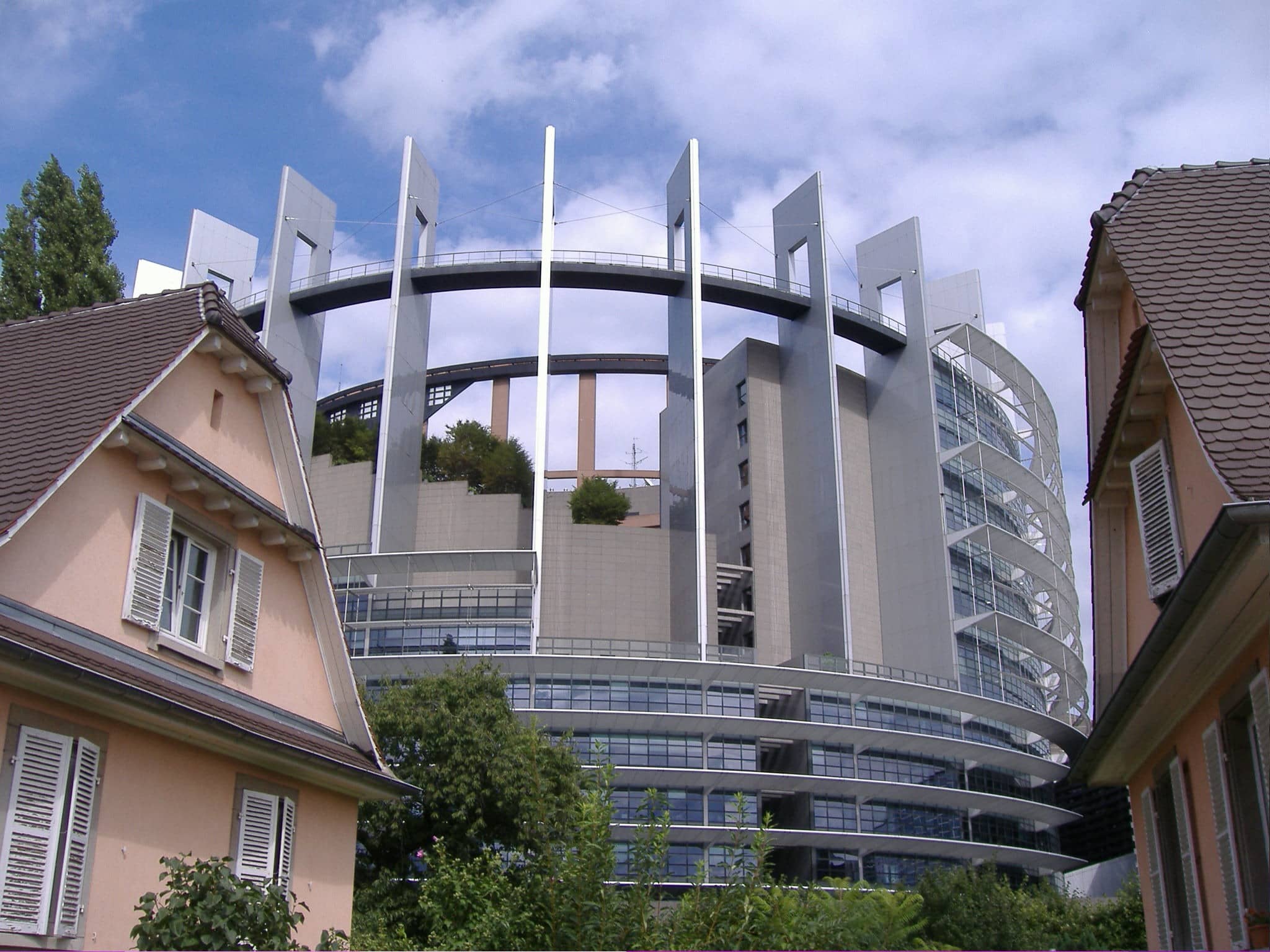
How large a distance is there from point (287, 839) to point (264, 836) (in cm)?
44

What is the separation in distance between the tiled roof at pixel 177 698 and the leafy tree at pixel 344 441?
61607 millimetres

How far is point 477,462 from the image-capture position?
79.1 m

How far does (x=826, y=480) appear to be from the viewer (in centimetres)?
6556

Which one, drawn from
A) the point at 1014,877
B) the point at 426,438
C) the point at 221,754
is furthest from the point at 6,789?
the point at 426,438

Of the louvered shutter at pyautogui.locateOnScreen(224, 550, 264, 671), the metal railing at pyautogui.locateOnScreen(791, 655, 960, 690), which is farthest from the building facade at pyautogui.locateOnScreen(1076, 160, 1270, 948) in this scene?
the metal railing at pyautogui.locateOnScreen(791, 655, 960, 690)

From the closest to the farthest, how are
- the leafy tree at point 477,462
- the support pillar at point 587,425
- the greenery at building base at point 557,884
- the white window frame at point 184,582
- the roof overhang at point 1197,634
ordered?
the roof overhang at point 1197,634, the greenery at building base at point 557,884, the white window frame at point 184,582, the leafy tree at point 477,462, the support pillar at point 587,425

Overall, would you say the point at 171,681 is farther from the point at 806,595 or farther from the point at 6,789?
the point at 806,595

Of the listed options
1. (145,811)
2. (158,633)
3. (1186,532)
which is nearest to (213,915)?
(145,811)

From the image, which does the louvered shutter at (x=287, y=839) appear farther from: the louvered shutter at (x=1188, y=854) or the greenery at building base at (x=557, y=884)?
the louvered shutter at (x=1188, y=854)

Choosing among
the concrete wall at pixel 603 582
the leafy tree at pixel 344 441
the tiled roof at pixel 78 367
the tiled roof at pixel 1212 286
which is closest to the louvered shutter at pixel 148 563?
the tiled roof at pixel 78 367

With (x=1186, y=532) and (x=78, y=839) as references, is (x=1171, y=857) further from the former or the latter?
(x=78, y=839)

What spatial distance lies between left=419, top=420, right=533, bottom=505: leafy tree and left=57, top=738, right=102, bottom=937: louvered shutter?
219 feet

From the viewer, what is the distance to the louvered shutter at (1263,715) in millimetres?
8273

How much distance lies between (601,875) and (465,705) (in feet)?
64.0
